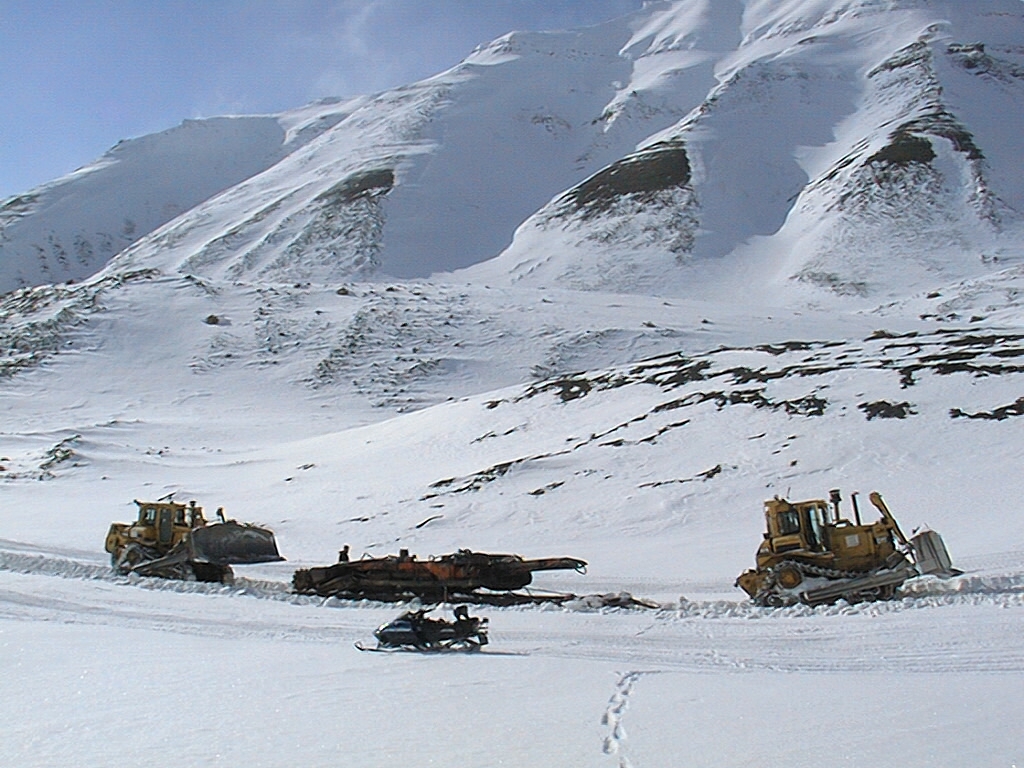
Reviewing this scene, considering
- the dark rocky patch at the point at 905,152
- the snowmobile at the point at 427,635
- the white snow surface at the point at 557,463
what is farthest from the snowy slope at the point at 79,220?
the snowmobile at the point at 427,635

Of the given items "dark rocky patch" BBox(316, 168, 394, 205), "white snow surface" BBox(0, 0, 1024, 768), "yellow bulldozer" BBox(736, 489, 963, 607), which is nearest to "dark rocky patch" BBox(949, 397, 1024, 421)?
"white snow surface" BBox(0, 0, 1024, 768)

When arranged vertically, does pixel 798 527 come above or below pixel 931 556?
above

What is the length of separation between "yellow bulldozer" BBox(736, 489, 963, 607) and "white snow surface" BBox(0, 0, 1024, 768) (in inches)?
18.1

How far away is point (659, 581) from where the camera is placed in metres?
16.1

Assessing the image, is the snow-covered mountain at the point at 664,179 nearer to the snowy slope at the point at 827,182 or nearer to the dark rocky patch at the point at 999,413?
the snowy slope at the point at 827,182

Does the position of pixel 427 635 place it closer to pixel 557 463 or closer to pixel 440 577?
pixel 440 577

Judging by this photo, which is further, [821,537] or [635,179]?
[635,179]

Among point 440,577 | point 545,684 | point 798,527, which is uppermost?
point 798,527

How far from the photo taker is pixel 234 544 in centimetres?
2072

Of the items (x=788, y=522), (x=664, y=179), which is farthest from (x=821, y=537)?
(x=664, y=179)

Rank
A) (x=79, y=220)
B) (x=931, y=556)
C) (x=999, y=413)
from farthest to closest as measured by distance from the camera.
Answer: (x=79, y=220) → (x=999, y=413) → (x=931, y=556)

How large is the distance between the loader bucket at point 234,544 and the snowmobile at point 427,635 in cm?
943

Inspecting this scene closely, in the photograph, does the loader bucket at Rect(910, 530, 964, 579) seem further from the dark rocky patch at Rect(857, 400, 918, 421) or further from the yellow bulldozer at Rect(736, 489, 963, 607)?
the dark rocky patch at Rect(857, 400, 918, 421)

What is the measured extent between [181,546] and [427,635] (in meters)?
9.71
